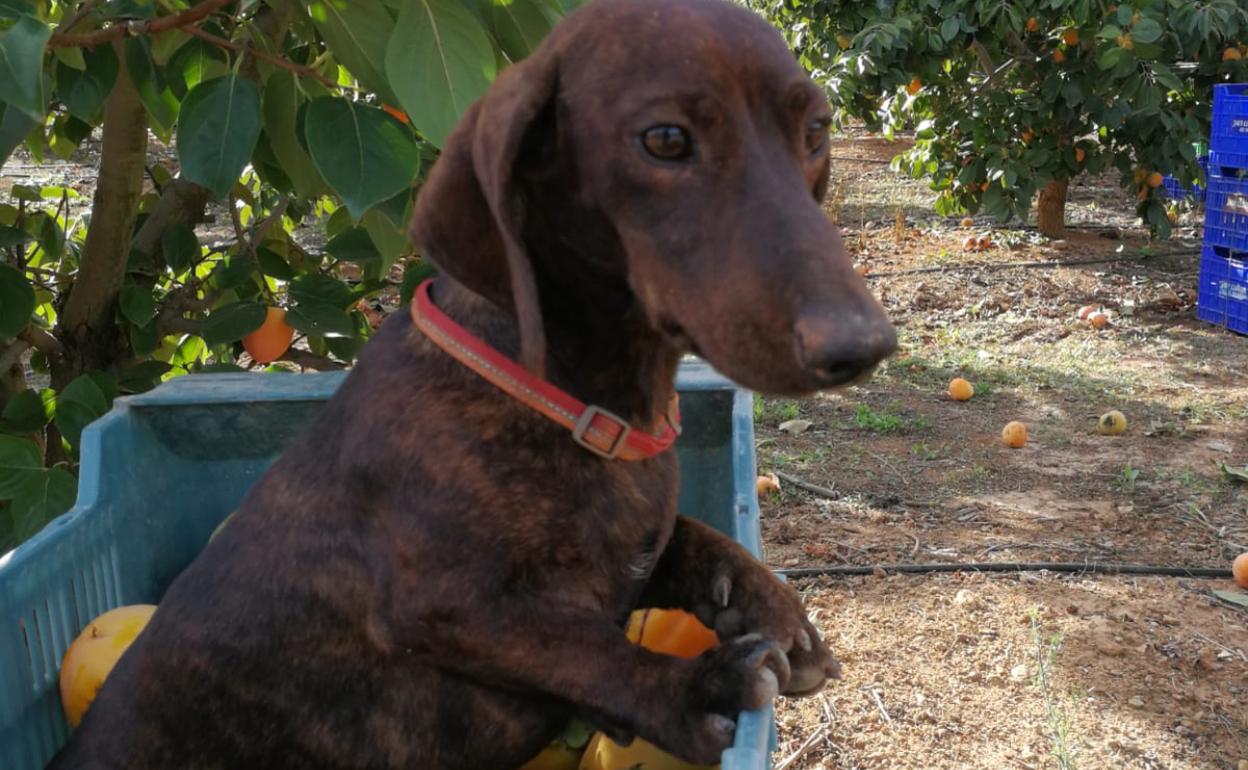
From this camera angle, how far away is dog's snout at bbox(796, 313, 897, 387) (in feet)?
4.07

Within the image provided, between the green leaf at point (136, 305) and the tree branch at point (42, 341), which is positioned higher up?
the green leaf at point (136, 305)

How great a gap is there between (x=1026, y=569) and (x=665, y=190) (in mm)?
2860

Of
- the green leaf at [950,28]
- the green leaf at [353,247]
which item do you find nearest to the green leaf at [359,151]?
the green leaf at [353,247]

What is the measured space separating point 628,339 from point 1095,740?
200cm

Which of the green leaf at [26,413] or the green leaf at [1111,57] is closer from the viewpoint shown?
the green leaf at [26,413]

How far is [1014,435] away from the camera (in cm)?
495

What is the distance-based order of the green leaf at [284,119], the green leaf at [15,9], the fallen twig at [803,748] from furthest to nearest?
the fallen twig at [803,748], the green leaf at [284,119], the green leaf at [15,9]

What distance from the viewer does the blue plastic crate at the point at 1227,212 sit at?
6.56m

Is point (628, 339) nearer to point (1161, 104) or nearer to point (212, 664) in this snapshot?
point (212, 664)

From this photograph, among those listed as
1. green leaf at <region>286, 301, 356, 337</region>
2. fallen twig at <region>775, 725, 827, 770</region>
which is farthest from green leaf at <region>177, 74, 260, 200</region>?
fallen twig at <region>775, 725, 827, 770</region>

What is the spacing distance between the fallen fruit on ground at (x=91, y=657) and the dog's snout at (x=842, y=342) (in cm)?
132

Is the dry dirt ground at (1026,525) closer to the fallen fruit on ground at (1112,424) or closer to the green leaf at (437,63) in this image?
the fallen fruit on ground at (1112,424)

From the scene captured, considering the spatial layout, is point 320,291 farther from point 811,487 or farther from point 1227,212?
point 1227,212

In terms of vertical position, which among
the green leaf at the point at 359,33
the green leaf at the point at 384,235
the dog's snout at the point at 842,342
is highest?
the green leaf at the point at 359,33
